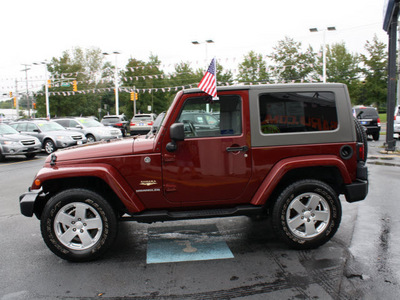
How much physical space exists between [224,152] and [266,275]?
1.39m

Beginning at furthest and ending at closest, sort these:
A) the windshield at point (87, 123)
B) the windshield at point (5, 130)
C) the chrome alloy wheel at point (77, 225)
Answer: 1. the windshield at point (87, 123)
2. the windshield at point (5, 130)
3. the chrome alloy wheel at point (77, 225)

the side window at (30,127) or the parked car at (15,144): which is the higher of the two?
the side window at (30,127)

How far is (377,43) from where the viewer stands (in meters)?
44.5

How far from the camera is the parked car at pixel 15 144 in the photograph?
14410 millimetres

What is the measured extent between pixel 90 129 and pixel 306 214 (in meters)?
17.7

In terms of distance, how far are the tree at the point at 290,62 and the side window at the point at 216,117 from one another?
32.4 metres

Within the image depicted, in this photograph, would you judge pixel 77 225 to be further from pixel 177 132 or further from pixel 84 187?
pixel 177 132

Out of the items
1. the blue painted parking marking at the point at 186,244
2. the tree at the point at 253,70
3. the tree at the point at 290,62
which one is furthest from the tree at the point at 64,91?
the blue painted parking marking at the point at 186,244

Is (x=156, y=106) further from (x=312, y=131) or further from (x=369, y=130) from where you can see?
(x=312, y=131)

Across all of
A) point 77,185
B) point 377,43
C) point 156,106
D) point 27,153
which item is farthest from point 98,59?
point 77,185

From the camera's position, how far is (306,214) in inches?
167

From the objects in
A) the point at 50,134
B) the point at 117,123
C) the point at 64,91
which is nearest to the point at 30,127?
the point at 50,134

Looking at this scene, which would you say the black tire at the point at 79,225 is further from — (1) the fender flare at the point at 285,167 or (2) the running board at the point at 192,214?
(1) the fender flare at the point at 285,167

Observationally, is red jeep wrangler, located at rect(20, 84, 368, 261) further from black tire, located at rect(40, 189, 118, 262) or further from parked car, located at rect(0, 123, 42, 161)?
parked car, located at rect(0, 123, 42, 161)
